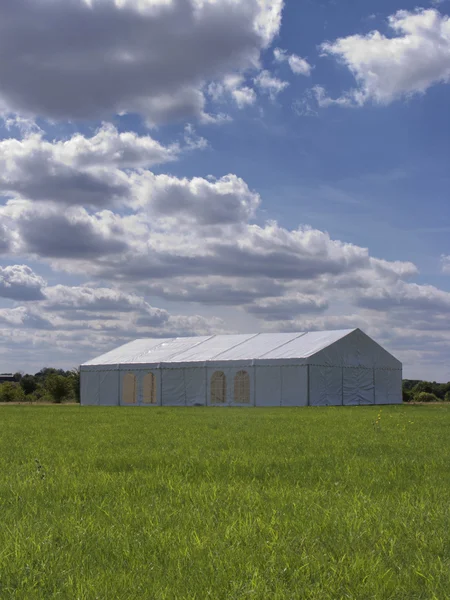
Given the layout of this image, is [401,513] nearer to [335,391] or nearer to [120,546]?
[120,546]

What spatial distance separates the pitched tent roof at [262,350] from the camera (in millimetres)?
32656

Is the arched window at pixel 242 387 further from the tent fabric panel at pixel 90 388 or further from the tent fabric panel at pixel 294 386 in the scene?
the tent fabric panel at pixel 90 388

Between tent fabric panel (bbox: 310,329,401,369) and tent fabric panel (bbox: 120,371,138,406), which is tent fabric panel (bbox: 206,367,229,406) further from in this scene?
tent fabric panel (bbox: 120,371,138,406)

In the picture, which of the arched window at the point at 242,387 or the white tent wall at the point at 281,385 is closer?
the white tent wall at the point at 281,385

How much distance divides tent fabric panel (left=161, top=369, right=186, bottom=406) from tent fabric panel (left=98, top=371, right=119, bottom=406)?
3692 mm

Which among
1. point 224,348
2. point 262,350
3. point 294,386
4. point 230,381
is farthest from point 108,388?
point 294,386

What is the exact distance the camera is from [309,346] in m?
32.9

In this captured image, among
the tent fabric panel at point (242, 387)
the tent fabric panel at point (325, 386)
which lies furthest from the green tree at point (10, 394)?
the tent fabric panel at point (325, 386)

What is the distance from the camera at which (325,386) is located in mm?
32469

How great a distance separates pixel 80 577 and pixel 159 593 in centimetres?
55

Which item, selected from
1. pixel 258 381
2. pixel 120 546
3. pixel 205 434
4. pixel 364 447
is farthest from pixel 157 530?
pixel 258 381

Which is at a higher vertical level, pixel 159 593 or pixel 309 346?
pixel 309 346

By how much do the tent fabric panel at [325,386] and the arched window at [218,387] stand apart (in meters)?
5.40

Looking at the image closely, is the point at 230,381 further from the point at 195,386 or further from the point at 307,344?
the point at 307,344
